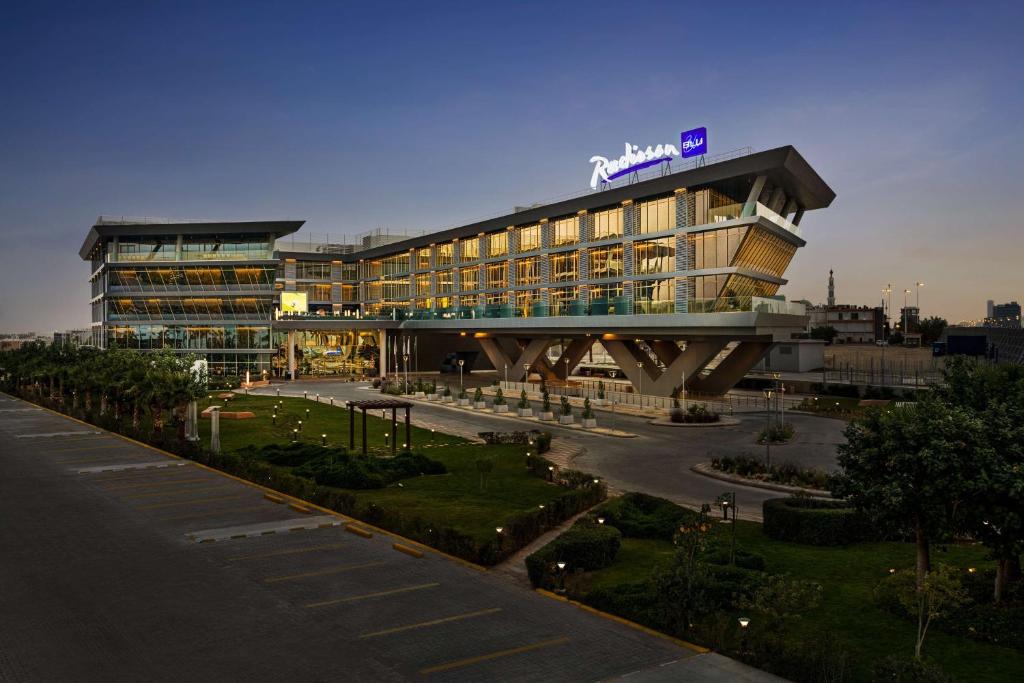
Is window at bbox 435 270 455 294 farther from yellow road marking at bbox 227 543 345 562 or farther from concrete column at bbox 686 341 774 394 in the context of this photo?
yellow road marking at bbox 227 543 345 562

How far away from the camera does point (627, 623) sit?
18.2 meters

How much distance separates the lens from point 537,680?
1502 centimetres

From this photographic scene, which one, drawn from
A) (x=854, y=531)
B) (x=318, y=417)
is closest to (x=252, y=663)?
(x=854, y=531)

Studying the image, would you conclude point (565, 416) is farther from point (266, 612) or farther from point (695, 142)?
point (266, 612)

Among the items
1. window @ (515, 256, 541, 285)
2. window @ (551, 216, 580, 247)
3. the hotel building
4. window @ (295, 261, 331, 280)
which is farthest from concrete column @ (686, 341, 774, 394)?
window @ (295, 261, 331, 280)

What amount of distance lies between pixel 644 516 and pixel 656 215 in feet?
156

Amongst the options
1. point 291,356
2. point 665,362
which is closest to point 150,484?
point 665,362

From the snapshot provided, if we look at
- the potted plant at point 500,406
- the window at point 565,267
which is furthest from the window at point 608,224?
the potted plant at point 500,406

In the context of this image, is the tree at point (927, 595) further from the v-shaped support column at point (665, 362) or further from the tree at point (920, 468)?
the v-shaped support column at point (665, 362)

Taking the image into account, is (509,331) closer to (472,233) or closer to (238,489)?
(472,233)

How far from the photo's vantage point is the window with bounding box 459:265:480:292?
98125 millimetres

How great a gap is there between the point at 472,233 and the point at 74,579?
3108 inches

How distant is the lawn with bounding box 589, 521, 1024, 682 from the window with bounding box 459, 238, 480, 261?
242 ft

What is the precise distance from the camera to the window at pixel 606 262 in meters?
74.6
